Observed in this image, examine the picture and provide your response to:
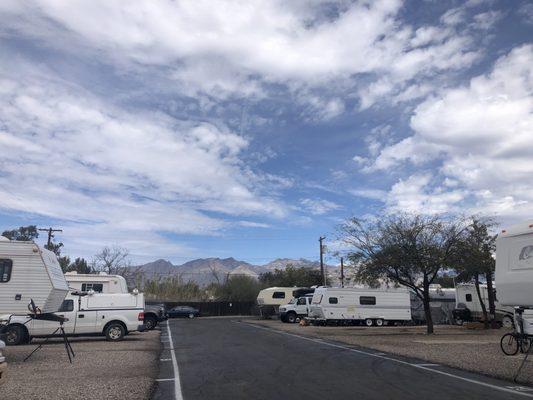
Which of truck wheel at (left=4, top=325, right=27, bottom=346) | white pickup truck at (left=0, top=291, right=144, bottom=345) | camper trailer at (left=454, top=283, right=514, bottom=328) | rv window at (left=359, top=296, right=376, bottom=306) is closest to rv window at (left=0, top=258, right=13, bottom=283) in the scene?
truck wheel at (left=4, top=325, right=27, bottom=346)

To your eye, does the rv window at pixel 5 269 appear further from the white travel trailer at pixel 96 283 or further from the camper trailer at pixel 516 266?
the camper trailer at pixel 516 266

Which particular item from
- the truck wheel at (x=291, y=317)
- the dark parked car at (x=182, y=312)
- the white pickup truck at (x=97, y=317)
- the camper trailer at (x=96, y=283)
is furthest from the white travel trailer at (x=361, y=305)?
the dark parked car at (x=182, y=312)

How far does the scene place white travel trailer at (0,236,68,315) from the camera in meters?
13.9

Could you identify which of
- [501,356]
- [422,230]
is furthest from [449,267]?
[501,356]

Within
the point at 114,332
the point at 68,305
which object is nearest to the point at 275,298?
the point at 114,332

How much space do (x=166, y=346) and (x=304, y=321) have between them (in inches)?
703

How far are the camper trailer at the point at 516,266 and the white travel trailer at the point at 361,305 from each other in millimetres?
24073

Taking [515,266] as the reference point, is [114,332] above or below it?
below

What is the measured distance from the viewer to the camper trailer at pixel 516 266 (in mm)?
10703

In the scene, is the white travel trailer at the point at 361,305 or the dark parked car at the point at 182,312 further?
the dark parked car at the point at 182,312

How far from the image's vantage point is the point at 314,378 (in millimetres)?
10875

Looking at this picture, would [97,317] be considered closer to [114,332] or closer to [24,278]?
[114,332]

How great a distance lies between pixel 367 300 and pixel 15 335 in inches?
946

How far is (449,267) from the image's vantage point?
2525 centimetres
